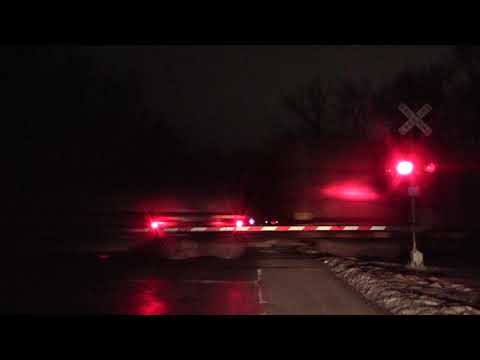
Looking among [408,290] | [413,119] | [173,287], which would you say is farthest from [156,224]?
[408,290]

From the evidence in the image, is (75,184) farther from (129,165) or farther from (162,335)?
(162,335)

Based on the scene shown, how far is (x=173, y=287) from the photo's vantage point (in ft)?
41.8

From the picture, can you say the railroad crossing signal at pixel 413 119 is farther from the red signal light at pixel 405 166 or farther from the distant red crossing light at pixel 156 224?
the distant red crossing light at pixel 156 224

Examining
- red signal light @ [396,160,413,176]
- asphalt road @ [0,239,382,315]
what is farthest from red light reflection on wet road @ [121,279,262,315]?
red signal light @ [396,160,413,176]

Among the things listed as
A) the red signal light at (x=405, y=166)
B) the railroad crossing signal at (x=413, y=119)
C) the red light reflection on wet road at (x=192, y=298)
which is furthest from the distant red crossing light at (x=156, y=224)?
the railroad crossing signal at (x=413, y=119)

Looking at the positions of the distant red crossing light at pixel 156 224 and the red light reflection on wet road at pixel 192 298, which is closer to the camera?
the red light reflection on wet road at pixel 192 298

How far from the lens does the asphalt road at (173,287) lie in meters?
10.1

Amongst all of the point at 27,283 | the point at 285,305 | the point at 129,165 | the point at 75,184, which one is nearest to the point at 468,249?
the point at 285,305

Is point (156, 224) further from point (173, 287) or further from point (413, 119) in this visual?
point (413, 119)

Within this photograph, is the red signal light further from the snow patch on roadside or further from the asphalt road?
the asphalt road

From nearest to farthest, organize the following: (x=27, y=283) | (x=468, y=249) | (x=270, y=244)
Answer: (x=27, y=283) → (x=468, y=249) → (x=270, y=244)

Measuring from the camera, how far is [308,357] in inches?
272

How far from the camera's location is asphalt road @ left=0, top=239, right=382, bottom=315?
10133 millimetres

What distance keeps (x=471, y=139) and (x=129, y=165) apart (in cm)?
3043
